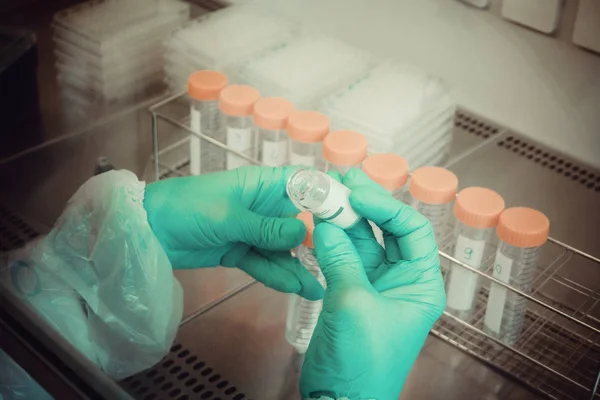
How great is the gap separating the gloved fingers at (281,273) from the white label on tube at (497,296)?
11.7 inches

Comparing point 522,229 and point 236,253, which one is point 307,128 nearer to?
point 236,253

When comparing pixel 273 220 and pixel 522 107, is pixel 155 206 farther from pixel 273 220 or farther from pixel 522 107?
pixel 522 107

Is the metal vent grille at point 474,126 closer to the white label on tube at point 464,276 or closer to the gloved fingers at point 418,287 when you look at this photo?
the white label on tube at point 464,276

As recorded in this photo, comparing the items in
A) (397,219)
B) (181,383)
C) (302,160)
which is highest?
(397,219)

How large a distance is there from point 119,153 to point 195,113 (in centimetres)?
18

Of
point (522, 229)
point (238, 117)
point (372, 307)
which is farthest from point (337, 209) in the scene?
point (238, 117)

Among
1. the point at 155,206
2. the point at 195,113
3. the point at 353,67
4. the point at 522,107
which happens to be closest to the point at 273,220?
the point at 155,206

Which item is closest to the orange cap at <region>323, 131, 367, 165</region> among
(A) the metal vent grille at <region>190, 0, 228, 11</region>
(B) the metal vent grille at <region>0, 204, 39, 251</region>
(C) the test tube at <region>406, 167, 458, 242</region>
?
(C) the test tube at <region>406, 167, 458, 242</region>

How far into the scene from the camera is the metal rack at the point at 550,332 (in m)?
1.31

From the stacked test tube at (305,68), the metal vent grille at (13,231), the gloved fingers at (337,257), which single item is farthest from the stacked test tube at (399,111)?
the metal vent grille at (13,231)

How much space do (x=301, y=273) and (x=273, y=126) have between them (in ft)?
1.11

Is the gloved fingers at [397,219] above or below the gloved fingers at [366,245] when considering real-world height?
above

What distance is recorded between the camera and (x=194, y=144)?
5.48ft

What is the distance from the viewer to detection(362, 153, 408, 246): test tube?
1.37m
